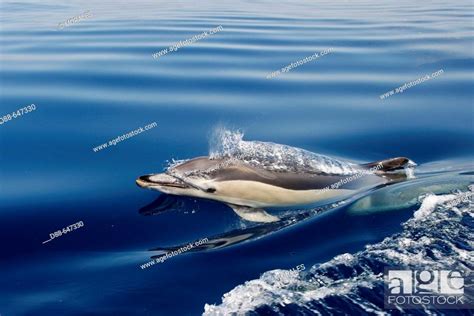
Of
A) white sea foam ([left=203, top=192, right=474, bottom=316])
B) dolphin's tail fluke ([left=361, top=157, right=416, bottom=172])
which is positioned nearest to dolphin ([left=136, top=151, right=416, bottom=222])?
dolphin's tail fluke ([left=361, top=157, right=416, bottom=172])

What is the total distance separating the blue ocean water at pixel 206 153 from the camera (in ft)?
16.3

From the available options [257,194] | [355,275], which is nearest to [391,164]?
[257,194]

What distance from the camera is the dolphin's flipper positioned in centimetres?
654

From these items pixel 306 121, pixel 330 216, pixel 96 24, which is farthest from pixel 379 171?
pixel 96 24

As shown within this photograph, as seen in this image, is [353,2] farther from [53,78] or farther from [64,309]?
[64,309]

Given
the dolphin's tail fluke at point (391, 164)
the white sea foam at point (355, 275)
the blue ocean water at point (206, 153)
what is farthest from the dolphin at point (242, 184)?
the white sea foam at point (355, 275)

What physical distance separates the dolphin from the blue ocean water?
0.16 metres

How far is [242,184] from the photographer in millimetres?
6859

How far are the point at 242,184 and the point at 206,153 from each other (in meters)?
1.64

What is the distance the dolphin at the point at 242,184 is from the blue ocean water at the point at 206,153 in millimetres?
156

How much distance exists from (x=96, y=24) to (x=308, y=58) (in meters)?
9.24

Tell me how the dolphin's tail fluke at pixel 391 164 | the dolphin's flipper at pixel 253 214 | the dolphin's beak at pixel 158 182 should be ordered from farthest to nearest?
the dolphin's tail fluke at pixel 391 164, the dolphin's beak at pixel 158 182, the dolphin's flipper at pixel 253 214

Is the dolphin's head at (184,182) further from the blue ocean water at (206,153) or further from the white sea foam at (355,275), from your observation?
the white sea foam at (355,275)

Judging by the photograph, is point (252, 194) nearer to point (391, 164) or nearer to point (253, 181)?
point (253, 181)
